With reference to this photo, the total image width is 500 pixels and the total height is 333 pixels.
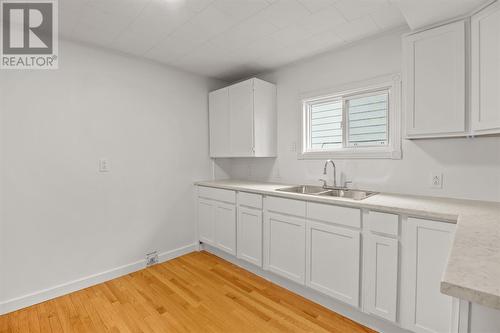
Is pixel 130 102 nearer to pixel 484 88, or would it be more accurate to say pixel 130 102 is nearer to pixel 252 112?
pixel 252 112

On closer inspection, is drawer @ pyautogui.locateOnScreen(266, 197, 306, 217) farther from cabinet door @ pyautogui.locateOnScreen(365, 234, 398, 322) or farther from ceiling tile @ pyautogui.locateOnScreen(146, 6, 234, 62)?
ceiling tile @ pyautogui.locateOnScreen(146, 6, 234, 62)

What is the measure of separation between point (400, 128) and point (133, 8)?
7.69ft

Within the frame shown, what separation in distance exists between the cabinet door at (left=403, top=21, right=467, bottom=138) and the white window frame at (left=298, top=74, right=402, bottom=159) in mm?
335

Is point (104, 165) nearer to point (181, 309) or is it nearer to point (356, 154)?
point (181, 309)

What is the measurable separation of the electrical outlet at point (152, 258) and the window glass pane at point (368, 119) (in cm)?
252

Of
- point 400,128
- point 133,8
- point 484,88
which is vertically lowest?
point 400,128

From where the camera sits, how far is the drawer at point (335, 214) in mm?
1822

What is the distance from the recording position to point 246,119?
295 cm

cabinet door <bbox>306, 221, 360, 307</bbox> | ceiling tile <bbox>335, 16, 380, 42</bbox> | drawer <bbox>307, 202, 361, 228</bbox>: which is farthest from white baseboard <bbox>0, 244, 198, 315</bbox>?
ceiling tile <bbox>335, 16, 380, 42</bbox>

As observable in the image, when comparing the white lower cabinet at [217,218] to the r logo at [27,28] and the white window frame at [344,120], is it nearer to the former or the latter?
the white window frame at [344,120]

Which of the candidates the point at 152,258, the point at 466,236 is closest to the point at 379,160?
the point at 466,236

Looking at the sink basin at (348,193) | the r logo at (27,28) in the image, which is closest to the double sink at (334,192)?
the sink basin at (348,193)

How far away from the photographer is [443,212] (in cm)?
145

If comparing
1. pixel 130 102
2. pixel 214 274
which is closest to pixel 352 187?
pixel 214 274
